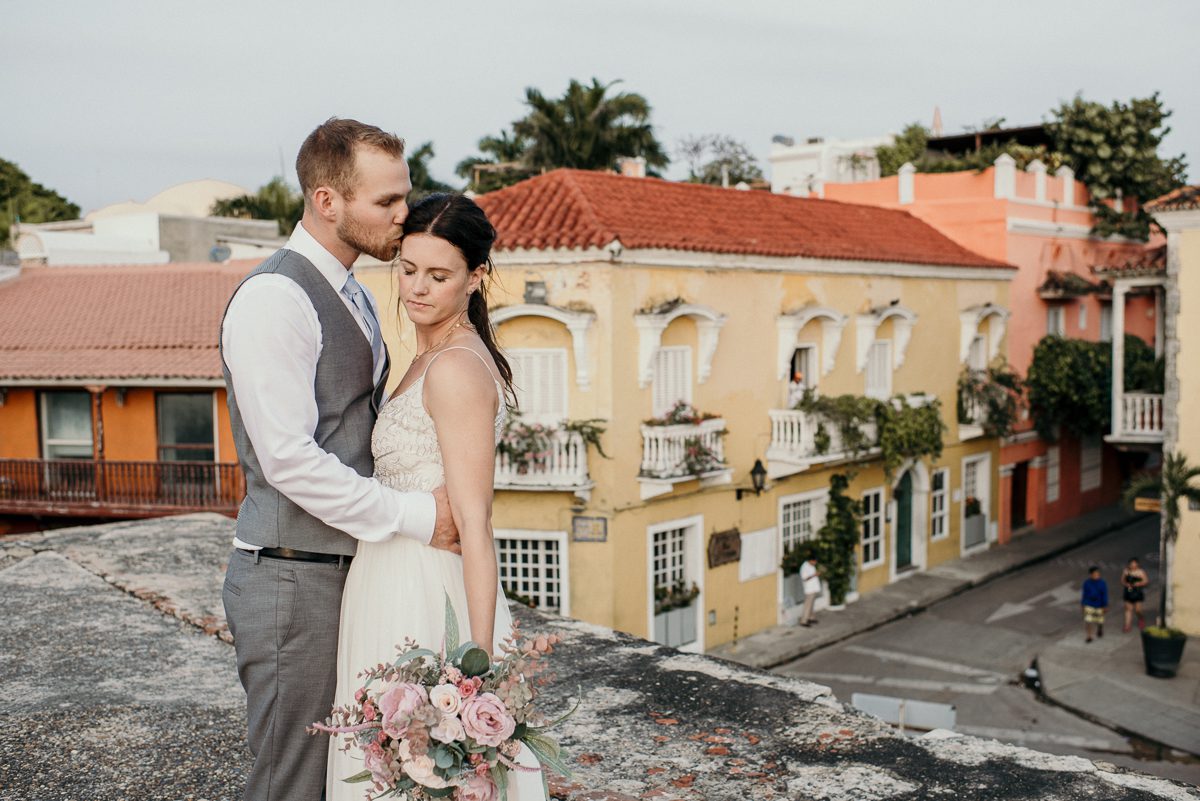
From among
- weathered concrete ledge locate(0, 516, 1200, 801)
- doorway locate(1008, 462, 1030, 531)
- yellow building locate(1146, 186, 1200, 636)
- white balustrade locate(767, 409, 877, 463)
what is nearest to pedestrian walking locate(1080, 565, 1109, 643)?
yellow building locate(1146, 186, 1200, 636)

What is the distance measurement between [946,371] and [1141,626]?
6.73m

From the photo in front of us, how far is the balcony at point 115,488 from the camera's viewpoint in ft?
67.6

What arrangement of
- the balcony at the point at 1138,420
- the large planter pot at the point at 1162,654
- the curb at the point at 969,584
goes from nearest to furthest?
the large planter pot at the point at 1162,654 < the curb at the point at 969,584 < the balcony at the point at 1138,420

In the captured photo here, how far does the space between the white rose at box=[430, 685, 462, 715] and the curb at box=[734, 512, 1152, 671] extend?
11.2m

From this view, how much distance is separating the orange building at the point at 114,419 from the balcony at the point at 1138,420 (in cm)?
1627

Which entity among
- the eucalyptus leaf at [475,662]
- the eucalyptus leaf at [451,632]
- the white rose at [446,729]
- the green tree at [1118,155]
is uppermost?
the green tree at [1118,155]

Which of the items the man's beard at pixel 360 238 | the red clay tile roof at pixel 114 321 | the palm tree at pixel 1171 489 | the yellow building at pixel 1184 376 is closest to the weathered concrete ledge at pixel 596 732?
the man's beard at pixel 360 238

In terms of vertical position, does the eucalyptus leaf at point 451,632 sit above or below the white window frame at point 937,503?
above

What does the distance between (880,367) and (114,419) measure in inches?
580

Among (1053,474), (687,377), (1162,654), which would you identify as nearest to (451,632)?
(687,377)

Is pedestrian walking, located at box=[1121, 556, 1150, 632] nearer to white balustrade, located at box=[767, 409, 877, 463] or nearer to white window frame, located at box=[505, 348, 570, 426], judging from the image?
white balustrade, located at box=[767, 409, 877, 463]

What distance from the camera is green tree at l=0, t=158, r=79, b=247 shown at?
40.3 m

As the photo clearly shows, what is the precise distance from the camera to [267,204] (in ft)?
133

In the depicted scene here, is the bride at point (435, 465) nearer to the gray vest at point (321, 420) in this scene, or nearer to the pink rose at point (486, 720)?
the gray vest at point (321, 420)
